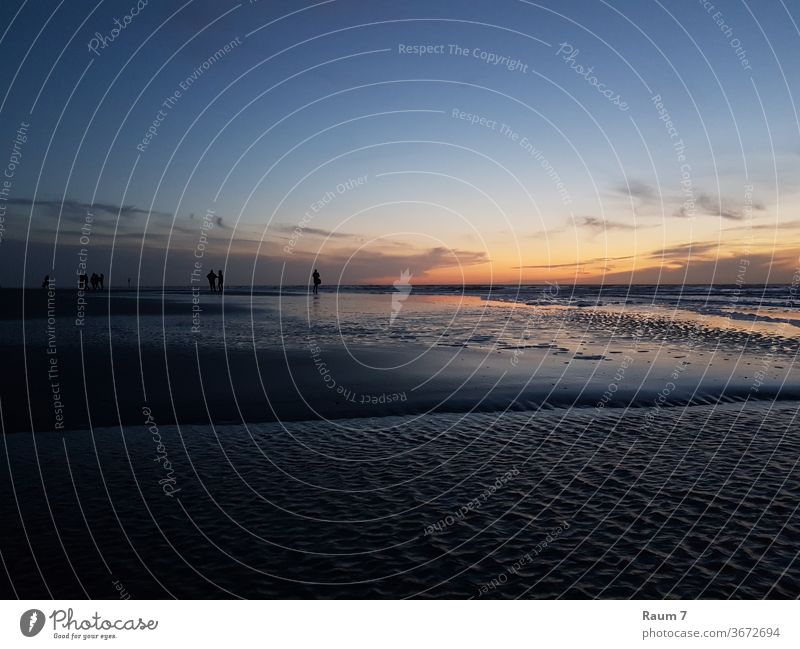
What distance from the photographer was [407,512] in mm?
9305

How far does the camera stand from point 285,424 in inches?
568

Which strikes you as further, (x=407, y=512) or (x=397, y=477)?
(x=397, y=477)

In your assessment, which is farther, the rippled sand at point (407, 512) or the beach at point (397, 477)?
the beach at point (397, 477)

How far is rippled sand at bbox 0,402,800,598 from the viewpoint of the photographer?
730 centimetres

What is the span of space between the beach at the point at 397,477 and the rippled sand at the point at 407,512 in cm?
4

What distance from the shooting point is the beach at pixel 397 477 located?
24.4ft

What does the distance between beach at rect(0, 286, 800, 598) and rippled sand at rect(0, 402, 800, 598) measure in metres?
0.04

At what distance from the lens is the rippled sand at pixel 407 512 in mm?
7297

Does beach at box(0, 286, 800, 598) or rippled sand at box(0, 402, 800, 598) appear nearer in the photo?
rippled sand at box(0, 402, 800, 598)

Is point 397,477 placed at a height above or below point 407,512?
above

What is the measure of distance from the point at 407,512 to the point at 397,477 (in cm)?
158
